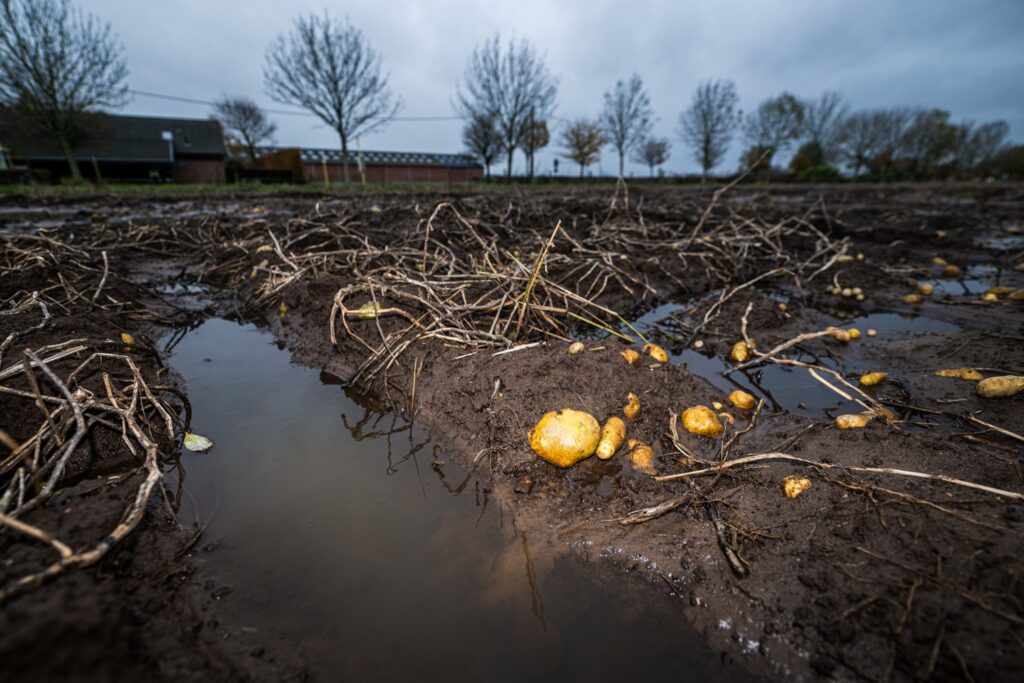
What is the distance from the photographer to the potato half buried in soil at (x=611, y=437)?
6.14 ft

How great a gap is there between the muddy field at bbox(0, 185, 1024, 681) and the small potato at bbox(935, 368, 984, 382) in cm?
3

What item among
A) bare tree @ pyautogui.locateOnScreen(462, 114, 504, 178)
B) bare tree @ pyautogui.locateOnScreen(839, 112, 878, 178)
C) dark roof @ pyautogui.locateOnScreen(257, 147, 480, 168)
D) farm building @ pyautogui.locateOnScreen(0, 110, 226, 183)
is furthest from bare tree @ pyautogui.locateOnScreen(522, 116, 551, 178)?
bare tree @ pyautogui.locateOnScreen(839, 112, 878, 178)

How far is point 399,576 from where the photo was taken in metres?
1.40

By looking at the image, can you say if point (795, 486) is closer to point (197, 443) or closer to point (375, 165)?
point (197, 443)

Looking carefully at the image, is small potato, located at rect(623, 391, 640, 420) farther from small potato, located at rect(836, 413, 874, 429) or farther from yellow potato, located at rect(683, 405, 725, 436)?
small potato, located at rect(836, 413, 874, 429)

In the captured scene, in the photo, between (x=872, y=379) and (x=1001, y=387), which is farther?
(x=872, y=379)

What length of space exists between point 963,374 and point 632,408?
2.18 meters

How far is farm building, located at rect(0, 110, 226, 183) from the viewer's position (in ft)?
91.7

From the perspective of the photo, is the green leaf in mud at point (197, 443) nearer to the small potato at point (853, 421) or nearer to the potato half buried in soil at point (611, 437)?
the potato half buried in soil at point (611, 437)

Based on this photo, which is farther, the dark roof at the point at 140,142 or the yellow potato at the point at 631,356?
the dark roof at the point at 140,142

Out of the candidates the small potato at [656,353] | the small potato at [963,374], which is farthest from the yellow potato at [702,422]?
the small potato at [963,374]

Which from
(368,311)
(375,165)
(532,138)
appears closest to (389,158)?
(375,165)

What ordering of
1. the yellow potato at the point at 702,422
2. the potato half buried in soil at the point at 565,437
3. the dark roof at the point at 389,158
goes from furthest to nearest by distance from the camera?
the dark roof at the point at 389,158 < the yellow potato at the point at 702,422 < the potato half buried in soil at the point at 565,437

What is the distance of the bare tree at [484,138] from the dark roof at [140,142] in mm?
21216
